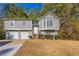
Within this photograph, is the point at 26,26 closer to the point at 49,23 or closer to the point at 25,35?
the point at 25,35

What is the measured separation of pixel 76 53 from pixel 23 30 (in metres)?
1.34

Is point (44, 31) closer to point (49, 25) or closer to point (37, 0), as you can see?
point (49, 25)

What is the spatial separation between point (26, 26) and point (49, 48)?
75 cm

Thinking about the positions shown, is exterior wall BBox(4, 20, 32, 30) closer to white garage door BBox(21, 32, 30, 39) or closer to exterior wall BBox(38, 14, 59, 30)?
white garage door BBox(21, 32, 30, 39)

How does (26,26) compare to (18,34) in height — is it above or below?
above

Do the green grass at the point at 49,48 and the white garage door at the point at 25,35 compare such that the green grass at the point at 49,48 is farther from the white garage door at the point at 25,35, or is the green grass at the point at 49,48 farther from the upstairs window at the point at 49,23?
the upstairs window at the point at 49,23

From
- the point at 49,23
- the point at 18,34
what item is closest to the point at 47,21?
the point at 49,23

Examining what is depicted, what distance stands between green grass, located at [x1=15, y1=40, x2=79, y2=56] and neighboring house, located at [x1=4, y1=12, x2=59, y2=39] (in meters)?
0.23

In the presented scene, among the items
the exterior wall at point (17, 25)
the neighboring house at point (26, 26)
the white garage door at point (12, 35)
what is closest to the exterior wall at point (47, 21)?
the neighboring house at point (26, 26)

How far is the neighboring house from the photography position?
8.94 m

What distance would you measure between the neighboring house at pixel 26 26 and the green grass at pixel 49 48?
23 centimetres

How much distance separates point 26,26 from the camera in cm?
900

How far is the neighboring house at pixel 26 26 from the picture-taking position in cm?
894

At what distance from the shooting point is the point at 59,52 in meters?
8.86
